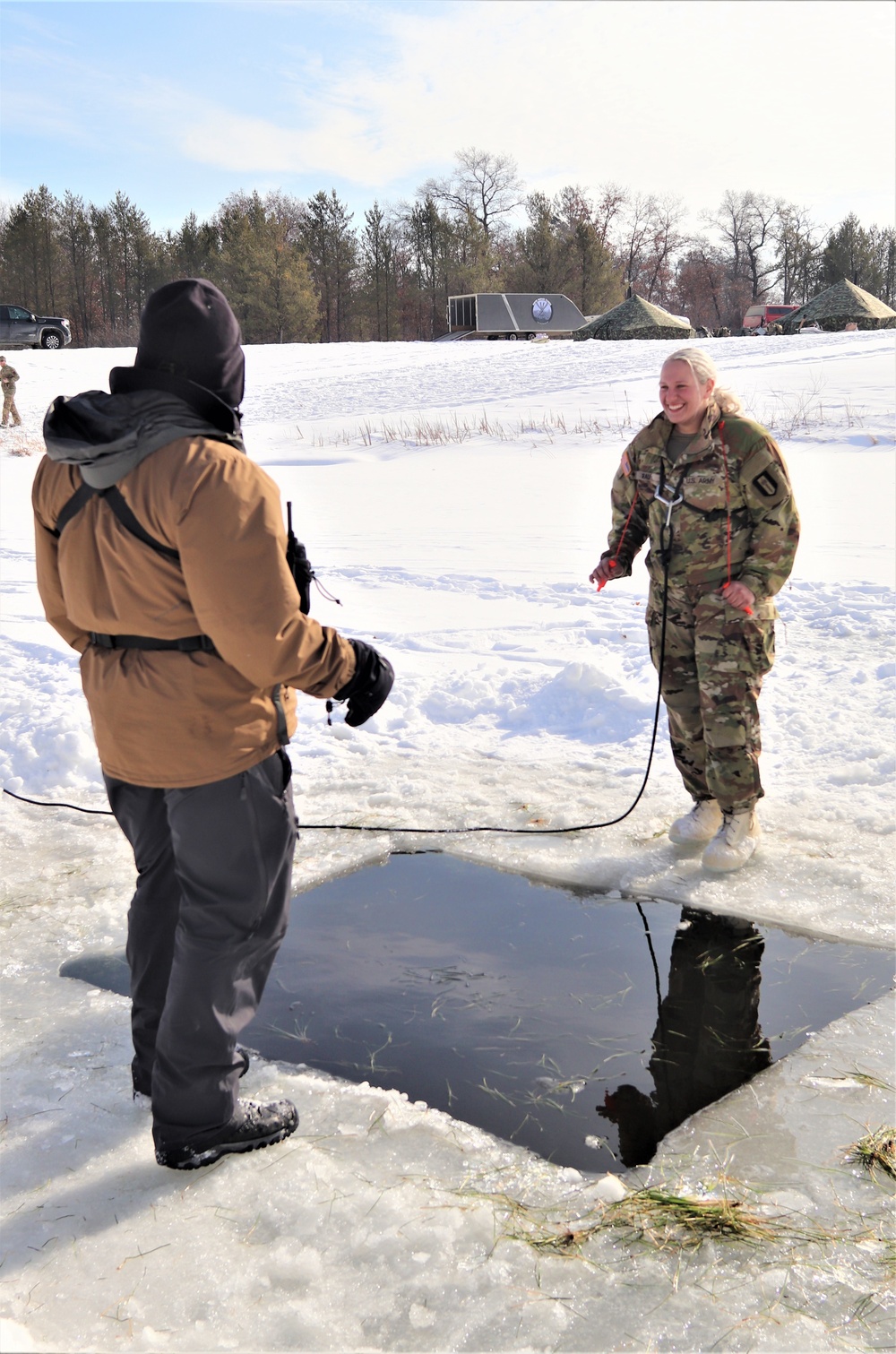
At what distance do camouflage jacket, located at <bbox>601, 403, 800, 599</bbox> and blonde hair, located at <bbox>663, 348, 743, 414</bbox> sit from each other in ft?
0.12

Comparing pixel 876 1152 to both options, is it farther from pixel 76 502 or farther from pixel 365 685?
pixel 76 502

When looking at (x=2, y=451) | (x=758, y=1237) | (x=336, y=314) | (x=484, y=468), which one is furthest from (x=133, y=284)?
(x=758, y=1237)

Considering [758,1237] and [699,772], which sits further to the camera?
[699,772]

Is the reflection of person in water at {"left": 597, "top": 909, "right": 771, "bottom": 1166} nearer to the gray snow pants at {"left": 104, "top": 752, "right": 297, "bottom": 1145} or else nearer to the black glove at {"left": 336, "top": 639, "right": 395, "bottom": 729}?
the gray snow pants at {"left": 104, "top": 752, "right": 297, "bottom": 1145}

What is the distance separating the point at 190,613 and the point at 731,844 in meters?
2.56

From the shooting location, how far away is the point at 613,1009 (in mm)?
3201

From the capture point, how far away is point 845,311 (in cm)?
3022

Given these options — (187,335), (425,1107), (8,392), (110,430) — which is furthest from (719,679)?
(8,392)

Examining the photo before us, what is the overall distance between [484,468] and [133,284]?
41.9 metres

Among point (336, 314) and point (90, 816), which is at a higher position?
point (336, 314)

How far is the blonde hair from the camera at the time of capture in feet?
12.5

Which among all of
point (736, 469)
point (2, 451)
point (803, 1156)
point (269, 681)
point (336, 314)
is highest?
point (336, 314)

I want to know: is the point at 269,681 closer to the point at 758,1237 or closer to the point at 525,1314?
the point at 525,1314

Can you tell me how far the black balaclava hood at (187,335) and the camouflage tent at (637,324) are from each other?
1172 inches
